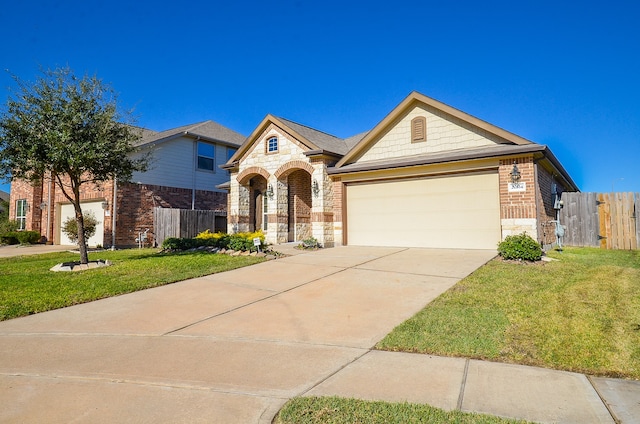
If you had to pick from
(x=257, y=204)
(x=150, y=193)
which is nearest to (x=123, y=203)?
(x=150, y=193)

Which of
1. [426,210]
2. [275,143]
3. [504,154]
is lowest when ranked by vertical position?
[426,210]

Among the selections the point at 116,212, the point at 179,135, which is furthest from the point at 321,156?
the point at 116,212

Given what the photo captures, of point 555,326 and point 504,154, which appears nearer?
point 555,326

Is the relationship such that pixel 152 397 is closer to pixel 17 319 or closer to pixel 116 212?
pixel 17 319

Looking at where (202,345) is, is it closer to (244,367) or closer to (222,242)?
(244,367)

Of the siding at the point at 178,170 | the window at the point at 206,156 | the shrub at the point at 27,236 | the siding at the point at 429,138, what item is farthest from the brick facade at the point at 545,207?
the shrub at the point at 27,236

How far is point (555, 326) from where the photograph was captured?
4.79 m

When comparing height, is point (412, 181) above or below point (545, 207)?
above

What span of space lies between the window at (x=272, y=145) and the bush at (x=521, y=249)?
35.1 ft

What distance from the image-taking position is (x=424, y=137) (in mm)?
13430

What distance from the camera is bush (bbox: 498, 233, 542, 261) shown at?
9.18 metres

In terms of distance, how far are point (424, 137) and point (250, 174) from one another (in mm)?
8355

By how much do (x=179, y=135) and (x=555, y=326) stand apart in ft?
64.1

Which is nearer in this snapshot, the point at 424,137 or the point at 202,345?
the point at 202,345
